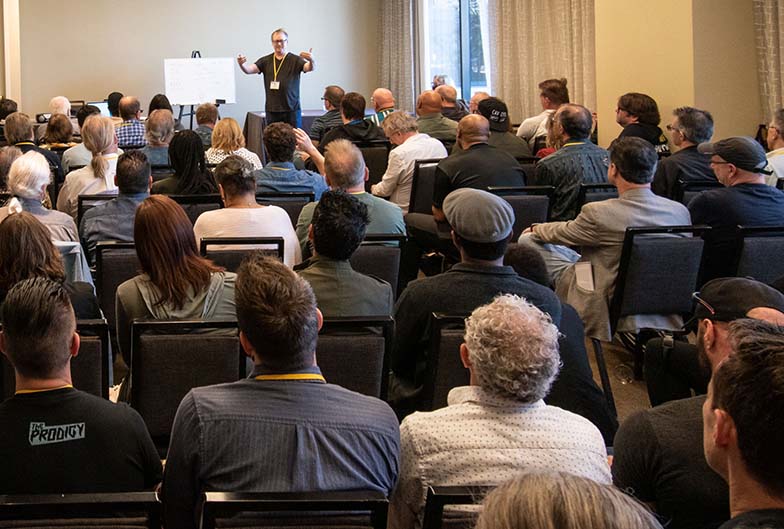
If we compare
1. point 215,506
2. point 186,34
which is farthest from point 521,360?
point 186,34

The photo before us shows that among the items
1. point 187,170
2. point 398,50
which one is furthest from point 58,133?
point 398,50

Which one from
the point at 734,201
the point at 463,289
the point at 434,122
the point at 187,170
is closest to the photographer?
the point at 463,289

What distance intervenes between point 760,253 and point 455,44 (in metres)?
10.1

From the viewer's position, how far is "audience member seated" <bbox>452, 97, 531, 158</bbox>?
738 cm

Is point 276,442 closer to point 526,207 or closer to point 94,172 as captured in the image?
point 526,207

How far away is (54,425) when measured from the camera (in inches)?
83.1

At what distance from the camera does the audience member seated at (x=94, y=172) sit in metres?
6.18

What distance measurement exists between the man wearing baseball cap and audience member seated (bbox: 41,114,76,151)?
528 centimetres

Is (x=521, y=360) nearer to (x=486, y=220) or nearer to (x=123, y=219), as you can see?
(x=486, y=220)

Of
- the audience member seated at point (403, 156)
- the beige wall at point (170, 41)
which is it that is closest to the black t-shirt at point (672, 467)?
the audience member seated at point (403, 156)

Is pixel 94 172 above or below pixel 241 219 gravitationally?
above

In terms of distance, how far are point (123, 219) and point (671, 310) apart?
266 cm

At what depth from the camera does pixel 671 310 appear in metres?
4.37

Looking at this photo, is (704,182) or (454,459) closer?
(454,459)
